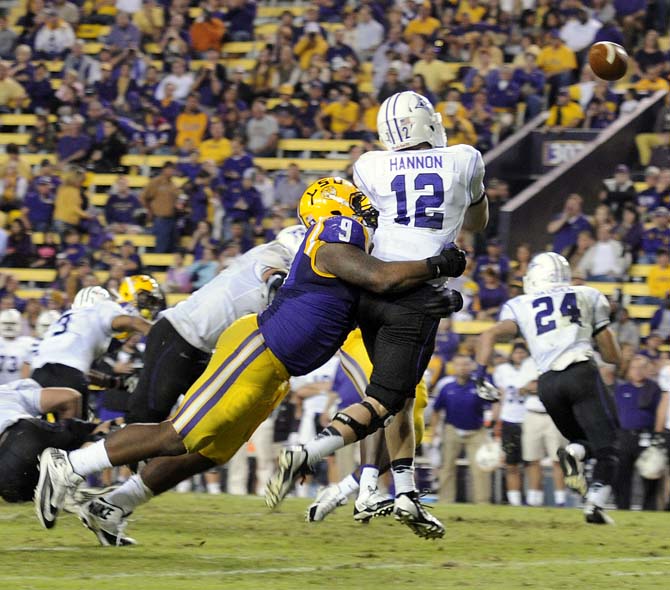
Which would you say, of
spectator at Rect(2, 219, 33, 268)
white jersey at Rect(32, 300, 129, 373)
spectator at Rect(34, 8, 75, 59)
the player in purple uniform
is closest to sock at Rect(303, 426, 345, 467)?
the player in purple uniform

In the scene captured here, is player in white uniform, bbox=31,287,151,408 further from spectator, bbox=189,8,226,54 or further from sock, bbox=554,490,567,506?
spectator, bbox=189,8,226,54

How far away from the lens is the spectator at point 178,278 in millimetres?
15172

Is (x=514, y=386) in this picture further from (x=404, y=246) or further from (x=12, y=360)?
(x=404, y=246)

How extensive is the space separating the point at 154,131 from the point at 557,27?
5.17 meters

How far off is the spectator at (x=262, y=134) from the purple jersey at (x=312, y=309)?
11244mm

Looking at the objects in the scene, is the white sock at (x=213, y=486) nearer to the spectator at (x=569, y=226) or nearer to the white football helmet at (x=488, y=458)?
the white football helmet at (x=488, y=458)

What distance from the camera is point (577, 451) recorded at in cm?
848

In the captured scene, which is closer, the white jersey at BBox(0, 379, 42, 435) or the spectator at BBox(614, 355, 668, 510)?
the white jersey at BBox(0, 379, 42, 435)

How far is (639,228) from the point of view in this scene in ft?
46.2

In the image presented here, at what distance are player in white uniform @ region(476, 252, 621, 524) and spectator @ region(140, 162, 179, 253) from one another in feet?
26.5

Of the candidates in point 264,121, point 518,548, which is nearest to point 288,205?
point 264,121

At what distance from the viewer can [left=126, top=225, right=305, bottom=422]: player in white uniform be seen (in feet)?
25.8

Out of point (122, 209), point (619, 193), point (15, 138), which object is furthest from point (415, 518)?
point (15, 138)

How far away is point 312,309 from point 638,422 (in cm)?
580
